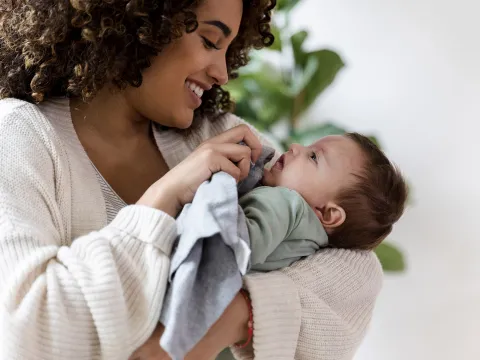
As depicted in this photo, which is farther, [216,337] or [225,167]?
[225,167]

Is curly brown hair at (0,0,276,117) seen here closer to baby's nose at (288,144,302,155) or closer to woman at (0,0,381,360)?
woman at (0,0,381,360)

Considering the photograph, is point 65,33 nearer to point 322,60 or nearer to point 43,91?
point 43,91

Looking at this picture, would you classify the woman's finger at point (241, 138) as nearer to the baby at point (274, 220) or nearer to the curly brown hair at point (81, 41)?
the baby at point (274, 220)

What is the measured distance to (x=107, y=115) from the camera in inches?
59.2

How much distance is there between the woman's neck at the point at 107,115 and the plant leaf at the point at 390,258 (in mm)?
1111

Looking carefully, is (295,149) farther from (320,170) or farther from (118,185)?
(118,185)

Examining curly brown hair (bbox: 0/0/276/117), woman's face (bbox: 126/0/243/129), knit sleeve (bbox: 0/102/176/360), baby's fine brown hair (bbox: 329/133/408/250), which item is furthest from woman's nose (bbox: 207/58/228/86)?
knit sleeve (bbox: 0/102/176/360)

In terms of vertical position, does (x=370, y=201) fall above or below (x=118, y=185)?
above

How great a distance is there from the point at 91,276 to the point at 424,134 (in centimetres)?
187

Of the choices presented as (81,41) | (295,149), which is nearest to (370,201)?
(295,149)

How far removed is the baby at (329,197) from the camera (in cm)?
127

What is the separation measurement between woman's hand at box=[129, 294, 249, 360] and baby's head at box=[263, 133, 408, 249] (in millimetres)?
278

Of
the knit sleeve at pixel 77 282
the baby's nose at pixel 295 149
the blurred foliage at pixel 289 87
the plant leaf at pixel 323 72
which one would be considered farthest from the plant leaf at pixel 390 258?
the knit sleeve at pixel 77 282

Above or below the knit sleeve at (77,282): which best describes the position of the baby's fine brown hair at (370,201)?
above
